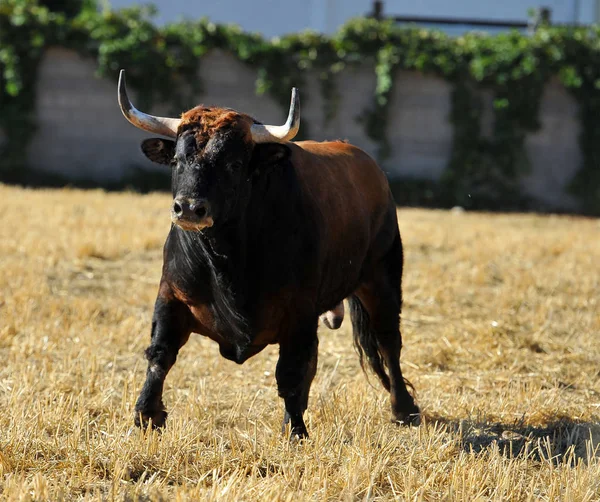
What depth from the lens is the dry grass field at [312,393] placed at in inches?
167

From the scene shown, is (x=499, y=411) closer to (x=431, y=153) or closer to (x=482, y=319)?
(x=482, y=319)

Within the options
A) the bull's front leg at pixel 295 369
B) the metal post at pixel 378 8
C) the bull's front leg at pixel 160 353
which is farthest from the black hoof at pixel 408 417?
the metal post at pixel 378 8

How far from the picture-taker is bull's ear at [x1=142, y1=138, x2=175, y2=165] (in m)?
4.92

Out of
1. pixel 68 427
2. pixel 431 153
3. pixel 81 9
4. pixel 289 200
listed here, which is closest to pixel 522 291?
pixel 289 200

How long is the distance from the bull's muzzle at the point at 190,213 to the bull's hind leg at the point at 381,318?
6.86ft

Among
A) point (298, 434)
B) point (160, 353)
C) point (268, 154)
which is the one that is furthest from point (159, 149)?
point (298, 434)

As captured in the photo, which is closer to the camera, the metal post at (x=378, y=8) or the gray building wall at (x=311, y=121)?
the gray building wall at (x=311, y=121)

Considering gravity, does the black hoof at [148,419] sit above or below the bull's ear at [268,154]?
below

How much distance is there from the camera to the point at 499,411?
585cm

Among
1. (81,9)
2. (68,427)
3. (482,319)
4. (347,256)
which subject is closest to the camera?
(68,427)

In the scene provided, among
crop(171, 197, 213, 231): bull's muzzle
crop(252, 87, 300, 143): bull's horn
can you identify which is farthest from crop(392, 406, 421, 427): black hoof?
crop(171, 197, 213, 231): bull's muzzle

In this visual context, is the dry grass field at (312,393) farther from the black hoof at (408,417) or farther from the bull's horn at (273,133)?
the bull's horn at (273,133)

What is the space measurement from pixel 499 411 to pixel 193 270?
6.78ft

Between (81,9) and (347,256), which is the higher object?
(81,9)
